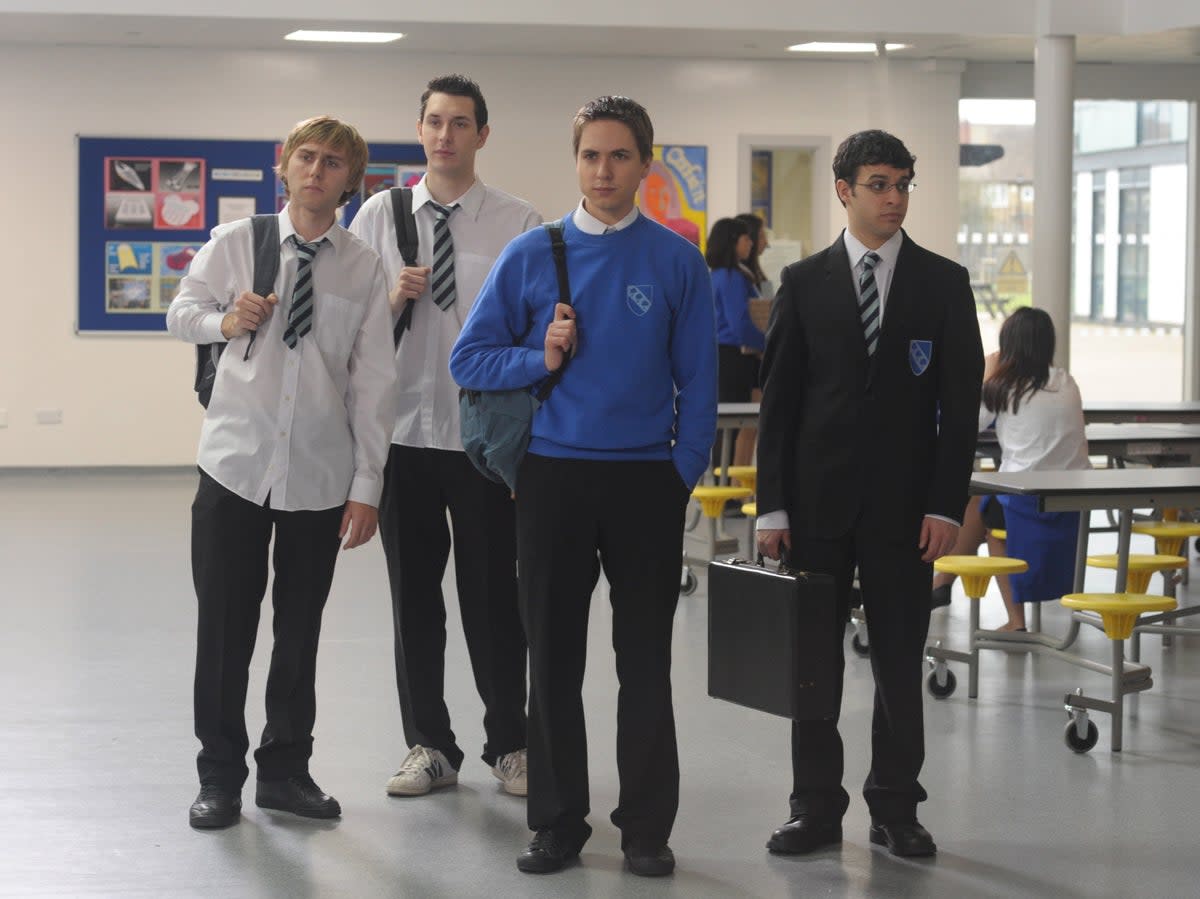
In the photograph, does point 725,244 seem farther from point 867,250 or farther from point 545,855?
point 545,855

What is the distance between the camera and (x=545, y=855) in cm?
380

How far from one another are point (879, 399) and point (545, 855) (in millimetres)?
1277

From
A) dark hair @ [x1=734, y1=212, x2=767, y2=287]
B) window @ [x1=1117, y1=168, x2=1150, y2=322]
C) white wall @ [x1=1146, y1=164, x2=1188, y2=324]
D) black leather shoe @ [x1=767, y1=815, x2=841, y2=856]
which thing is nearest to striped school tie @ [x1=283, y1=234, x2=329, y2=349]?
black leather shoe @ [x1=767, y1=815, x2=841, y2=856]

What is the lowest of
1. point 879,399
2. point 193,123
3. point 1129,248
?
A: point 879,399

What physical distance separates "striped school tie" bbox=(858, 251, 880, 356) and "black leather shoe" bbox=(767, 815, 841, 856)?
1.11 m

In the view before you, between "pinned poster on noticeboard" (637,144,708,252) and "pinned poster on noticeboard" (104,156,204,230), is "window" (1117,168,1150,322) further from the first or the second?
"pinned poster on noticeboard" (104,156,204,230)

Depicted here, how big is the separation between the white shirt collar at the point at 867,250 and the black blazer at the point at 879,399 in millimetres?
22

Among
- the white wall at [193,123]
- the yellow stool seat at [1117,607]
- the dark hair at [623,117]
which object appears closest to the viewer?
the dark hair at [623,117]

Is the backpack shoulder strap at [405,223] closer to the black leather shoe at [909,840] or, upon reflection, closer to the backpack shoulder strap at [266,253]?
the backpack shoulder strap at [266,253]

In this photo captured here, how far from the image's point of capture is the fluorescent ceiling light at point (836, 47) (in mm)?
12016

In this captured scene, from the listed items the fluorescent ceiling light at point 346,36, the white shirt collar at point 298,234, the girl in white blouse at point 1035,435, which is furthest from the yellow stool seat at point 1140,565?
the fluorescent ceiling light at point 346,36

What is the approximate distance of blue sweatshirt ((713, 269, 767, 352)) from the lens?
34.6 ft

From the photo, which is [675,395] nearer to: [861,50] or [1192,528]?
[1192,528]

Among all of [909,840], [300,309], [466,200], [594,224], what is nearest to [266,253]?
[300,309]
